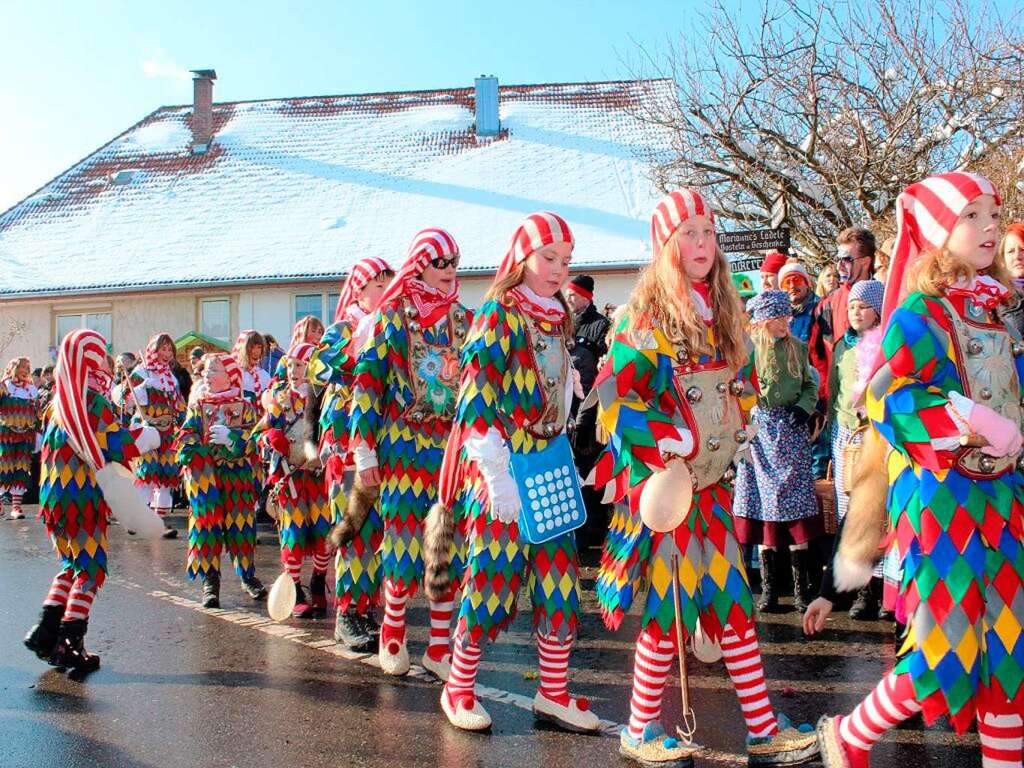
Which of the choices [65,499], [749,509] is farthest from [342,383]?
[749,509]

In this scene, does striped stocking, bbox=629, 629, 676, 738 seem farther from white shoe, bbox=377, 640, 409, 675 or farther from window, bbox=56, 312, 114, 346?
window, bbox=56, 312, 114, 346

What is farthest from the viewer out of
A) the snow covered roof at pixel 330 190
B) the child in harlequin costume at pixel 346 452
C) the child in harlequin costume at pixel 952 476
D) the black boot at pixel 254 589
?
the snow covered roof at pixel 330 190

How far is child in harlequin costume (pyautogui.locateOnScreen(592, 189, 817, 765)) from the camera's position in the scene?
3.79 m

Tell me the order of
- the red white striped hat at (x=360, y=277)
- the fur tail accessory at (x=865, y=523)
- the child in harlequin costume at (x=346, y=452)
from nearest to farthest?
the fur tail accessory at (x=865, y=523) < the child in harlequin costume at (x=346, y=452) < the red white striped hat at (x=360, y=277)

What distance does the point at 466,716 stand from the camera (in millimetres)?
4469

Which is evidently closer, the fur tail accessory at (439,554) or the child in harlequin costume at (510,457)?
the child in harlequin costume at (510,457)

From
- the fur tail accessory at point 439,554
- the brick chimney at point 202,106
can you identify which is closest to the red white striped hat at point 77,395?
the fur tail accessory at point 439,554

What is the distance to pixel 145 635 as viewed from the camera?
6.57 m

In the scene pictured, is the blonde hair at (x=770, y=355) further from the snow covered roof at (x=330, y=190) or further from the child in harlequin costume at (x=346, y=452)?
the snow covered roof at (x=330, y=190)

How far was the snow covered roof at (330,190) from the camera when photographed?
75.7ft

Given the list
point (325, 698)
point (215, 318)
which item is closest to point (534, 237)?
point (325, 698)

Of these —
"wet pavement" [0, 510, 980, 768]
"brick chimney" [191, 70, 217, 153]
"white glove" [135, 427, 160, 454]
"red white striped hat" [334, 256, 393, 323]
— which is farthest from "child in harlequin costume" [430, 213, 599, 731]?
"brick chimney" [191, 70, 217, 153]

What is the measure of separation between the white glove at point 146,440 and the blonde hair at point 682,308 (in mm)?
3014

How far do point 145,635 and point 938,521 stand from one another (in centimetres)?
510
